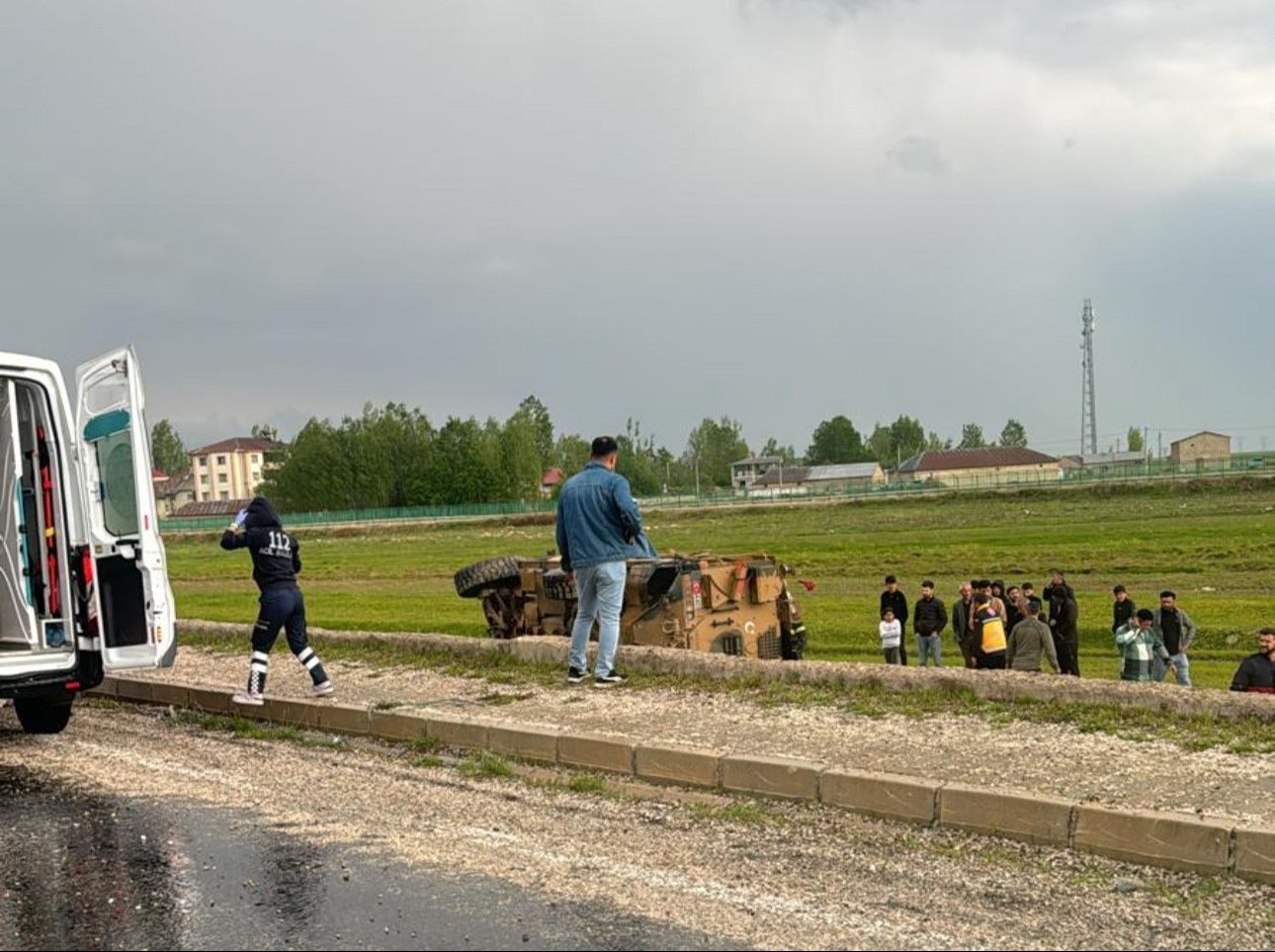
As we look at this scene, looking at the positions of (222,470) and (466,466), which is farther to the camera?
(222,470)

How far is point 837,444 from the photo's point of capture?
184375 mm

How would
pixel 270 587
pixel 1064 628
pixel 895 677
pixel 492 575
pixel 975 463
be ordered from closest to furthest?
pixel 895 677 → pixel 270 587 → pixel 1064 628 → pixel 492 575 → pixel 975 463

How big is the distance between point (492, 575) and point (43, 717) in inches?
266

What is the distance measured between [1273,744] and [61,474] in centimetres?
825

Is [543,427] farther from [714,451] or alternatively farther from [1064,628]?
[1064,628]

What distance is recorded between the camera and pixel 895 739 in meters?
8.14

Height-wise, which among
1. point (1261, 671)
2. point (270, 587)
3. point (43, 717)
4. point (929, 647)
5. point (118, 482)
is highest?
point (118, 482)

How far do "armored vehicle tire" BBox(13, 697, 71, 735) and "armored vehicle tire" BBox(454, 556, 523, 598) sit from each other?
6499mm

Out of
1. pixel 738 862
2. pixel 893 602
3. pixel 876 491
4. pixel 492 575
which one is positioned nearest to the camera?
pixel 738 862

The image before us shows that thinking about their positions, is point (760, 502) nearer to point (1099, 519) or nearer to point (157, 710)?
point (1099, 519)

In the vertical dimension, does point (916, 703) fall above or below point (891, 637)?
above

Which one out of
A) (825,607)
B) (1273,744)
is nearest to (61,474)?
(1273,744)

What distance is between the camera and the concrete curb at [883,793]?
590 cm

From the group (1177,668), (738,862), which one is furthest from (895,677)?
(1177,668)
